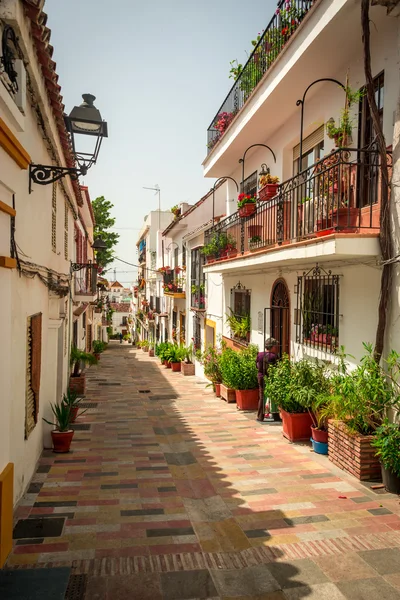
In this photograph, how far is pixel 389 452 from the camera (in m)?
5.28

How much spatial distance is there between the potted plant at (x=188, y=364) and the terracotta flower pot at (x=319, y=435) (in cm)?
1164

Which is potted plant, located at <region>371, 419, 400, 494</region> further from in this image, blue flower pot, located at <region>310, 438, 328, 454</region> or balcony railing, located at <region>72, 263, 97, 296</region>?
balcony railing, located at <region>72, 263, 97, 296</region>

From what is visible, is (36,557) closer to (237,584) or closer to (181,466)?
(237,584)

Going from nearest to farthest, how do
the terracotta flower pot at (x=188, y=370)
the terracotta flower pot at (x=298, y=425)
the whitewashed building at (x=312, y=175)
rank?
the whitewashed building at (x=312, y=175)
the terracotta flower pot at (x=298, y=425)
the terracotta flower pot at (x=188, y=370)

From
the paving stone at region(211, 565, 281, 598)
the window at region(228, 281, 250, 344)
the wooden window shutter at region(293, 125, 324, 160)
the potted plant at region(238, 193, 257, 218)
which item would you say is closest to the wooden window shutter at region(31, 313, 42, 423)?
the paving stone at region(211, 565, 281, 598)

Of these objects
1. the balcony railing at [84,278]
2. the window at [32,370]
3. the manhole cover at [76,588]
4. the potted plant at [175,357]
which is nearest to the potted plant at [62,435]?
the window at [32,370]

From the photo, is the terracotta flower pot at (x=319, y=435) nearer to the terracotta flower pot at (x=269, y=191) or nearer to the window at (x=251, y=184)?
the terracotta flower pot at (x=269, y=191)

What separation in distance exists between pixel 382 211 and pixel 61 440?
5799mm

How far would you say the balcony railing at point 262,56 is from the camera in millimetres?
8133

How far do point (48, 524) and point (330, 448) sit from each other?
13.2ft

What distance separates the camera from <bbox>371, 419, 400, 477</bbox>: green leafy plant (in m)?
5.25

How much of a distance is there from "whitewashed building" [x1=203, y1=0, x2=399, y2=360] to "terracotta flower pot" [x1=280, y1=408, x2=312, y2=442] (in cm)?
110

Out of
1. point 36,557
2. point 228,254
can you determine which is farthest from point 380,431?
point 228,254

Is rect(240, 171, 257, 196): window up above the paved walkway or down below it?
above
